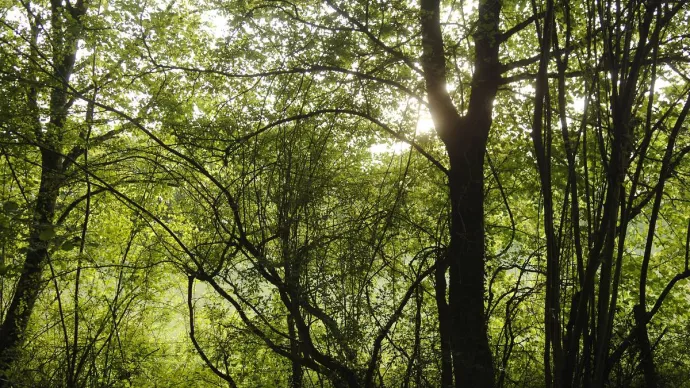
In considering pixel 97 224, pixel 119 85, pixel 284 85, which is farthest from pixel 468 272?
pixel 97 224

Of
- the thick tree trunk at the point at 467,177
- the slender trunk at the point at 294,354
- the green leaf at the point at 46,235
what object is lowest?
the green leaf at the point at 46,235

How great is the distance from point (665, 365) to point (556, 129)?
2.74 metres

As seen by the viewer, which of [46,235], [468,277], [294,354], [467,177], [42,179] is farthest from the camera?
[42,179]

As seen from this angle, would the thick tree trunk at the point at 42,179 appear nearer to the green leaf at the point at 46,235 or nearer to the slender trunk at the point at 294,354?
the slender trunk at the point at 294,354

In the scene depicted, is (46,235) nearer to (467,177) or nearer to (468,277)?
(468,277)

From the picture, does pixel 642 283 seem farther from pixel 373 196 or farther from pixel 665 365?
pixel 665 365

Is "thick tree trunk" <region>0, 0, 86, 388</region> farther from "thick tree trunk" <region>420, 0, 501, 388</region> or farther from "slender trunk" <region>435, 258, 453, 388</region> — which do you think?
"slender trunk" <region>435, 258, 453, 388</region>

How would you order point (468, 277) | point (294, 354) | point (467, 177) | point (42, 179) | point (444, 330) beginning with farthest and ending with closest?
point (42, 179) < point (467, 177) < point (468, 277) < point (444, 330) < point (294, 354)

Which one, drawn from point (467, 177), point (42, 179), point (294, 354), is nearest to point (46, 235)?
point (294, 354)

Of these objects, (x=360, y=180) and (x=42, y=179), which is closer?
(x=360, y=180)

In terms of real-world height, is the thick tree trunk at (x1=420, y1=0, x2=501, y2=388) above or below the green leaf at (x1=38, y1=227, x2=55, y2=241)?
above

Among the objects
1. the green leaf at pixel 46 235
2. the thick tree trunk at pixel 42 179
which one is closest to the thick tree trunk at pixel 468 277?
the green leaf at pixel 46 235

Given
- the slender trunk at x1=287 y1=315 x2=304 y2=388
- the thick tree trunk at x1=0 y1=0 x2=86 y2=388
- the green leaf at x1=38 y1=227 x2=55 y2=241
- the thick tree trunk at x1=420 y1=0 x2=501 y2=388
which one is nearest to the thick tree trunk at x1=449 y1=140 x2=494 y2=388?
the thick tree trunk at x1=420 y1=0 x2=501 y2=388

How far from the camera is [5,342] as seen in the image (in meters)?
8.27
